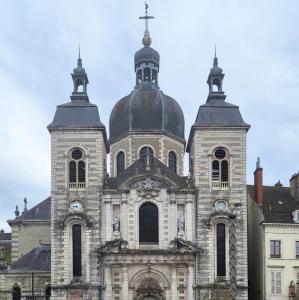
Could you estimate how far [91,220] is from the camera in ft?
167

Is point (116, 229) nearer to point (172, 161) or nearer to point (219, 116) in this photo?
point (219, 116)

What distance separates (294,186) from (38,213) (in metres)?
24.2

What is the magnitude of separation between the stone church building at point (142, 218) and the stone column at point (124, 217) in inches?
2.9

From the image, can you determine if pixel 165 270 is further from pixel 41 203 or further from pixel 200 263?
pixel 41 203

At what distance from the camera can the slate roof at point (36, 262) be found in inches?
2154

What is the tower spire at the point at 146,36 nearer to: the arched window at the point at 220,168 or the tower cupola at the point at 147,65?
the tower cupola at the point at 147,65

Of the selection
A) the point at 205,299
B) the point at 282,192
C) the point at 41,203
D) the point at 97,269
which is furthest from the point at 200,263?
the point at 41,203

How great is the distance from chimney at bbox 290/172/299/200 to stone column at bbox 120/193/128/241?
1413 cm

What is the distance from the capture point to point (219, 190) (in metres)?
51.5

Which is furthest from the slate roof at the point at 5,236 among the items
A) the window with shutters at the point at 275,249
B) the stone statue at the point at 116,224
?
the window with shutters at the point at 275,249

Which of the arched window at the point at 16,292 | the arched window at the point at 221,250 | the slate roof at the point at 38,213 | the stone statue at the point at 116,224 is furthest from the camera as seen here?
the slate roof at the point at 38,213

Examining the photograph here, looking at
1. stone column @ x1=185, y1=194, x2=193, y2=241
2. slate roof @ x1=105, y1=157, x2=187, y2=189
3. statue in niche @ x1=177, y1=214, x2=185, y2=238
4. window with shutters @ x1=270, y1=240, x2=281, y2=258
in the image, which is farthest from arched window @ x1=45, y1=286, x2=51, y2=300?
window with shutters @ x1=270, y1=240, x2=281, y2=258

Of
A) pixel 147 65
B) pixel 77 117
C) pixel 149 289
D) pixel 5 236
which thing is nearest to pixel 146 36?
pixel 147 65

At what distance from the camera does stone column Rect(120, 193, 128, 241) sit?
50750 mm
